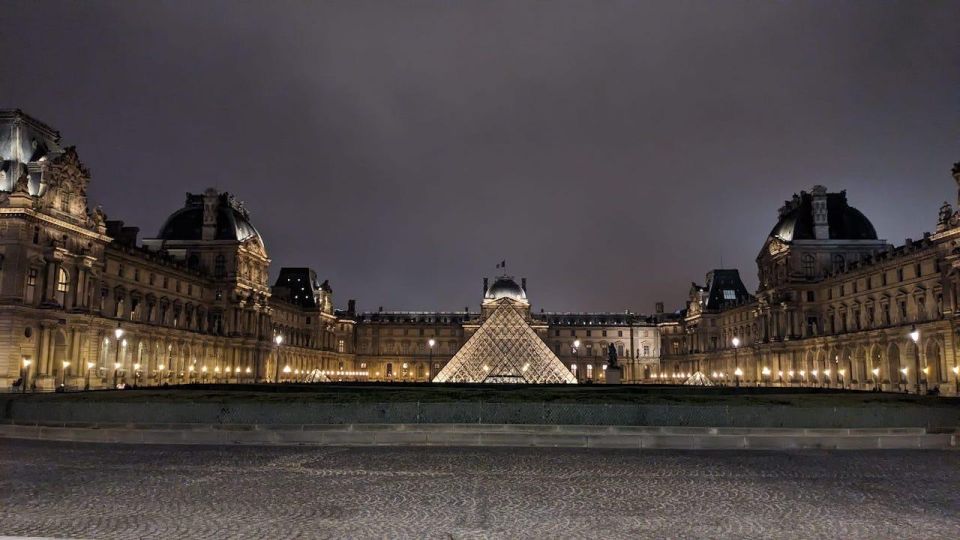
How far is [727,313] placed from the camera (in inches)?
3265

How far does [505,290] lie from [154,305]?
64.4 meters

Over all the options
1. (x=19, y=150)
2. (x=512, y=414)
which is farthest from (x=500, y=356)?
(x=512, y=414)

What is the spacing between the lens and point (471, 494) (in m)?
10.5

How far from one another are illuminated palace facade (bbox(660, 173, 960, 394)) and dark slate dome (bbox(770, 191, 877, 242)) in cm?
9

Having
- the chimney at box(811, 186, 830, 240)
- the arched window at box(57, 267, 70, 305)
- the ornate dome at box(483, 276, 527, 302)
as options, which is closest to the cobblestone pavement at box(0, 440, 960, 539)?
the arched window at box(57, 267, 70, 305)

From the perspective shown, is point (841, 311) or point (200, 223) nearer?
point (841, 311)

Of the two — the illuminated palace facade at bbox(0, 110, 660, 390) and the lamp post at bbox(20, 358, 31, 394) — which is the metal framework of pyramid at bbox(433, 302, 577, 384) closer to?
the illuminated palace facade at bbox(0, 110, 660, 390)

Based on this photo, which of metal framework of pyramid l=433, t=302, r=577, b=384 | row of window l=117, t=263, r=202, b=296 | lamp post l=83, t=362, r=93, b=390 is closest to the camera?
lamp post l=83, t=362, r=93, b=390

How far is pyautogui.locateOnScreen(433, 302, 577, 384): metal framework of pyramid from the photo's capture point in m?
54.2

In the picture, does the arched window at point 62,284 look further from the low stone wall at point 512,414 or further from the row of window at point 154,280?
the low stone wall at point 512,414

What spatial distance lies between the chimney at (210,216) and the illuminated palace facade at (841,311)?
4570 cm

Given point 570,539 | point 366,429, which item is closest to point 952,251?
point 366,429

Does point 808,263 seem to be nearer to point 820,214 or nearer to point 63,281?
point 820,214

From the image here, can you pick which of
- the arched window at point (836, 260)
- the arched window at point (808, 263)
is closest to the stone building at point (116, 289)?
the arched window at point (808, 263)
